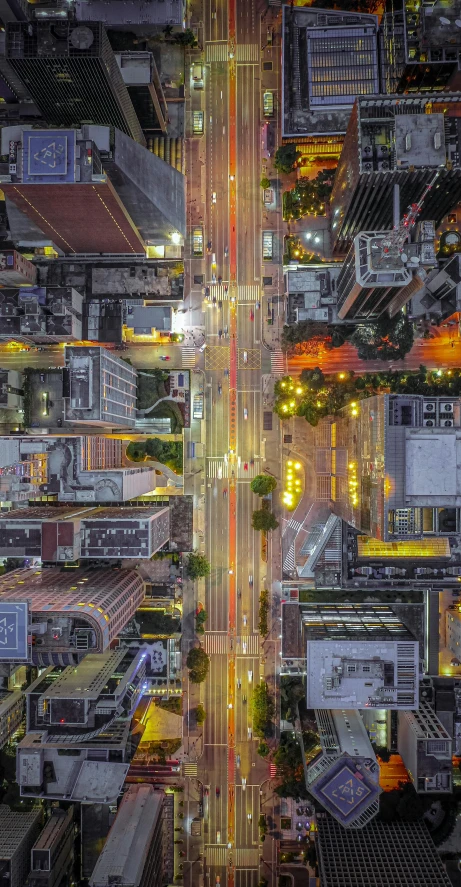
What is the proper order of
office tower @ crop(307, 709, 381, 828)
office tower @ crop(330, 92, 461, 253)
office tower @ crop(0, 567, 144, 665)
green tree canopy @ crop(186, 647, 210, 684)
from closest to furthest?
office tower @ crop(330, 92, 461, 253) → office tower @ crop(0, 567, 144, 665) → office tower @ crop(307, 709, 381, 828) → green tree canopy @ crop(186, 647, 210, 684)

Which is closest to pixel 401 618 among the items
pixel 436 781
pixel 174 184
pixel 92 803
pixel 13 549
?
pixel 436 781

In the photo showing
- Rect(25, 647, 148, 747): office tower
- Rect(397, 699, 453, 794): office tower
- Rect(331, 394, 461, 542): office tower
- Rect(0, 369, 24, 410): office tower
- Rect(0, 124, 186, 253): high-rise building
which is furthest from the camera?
Rect(0, 369, 24, 410): office tower

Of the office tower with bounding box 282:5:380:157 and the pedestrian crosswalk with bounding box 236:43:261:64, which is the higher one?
the pedestrian crosswalk with bounding box 236:43:261:64

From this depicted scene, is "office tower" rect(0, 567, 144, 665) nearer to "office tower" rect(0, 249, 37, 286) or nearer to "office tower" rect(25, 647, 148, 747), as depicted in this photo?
"office tower" rect(25, 647, 148, 747)

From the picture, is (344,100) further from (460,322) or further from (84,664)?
(84,664)

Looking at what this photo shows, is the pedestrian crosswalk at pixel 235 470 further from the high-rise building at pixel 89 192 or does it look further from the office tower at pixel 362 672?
the high-rise building at pixel 89 192

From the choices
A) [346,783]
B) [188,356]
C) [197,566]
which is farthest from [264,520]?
[346,783]

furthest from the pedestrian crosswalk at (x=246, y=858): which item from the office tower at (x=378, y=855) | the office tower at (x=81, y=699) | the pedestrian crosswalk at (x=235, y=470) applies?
the pedestrian crosswalk at (x=235, y=470)

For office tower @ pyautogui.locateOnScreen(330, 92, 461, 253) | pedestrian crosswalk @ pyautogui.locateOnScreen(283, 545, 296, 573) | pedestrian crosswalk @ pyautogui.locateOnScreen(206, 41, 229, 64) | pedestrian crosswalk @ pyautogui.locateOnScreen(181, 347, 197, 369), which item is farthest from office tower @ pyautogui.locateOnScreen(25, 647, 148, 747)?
pedestrian crosswalk @ pyautogui.locateOnScreen(206, 41, 229, 64)

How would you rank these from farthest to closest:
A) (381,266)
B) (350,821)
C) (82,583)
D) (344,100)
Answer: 1. (344,100)
2. (82,583)
3. (350,821)
4. (381,266)
